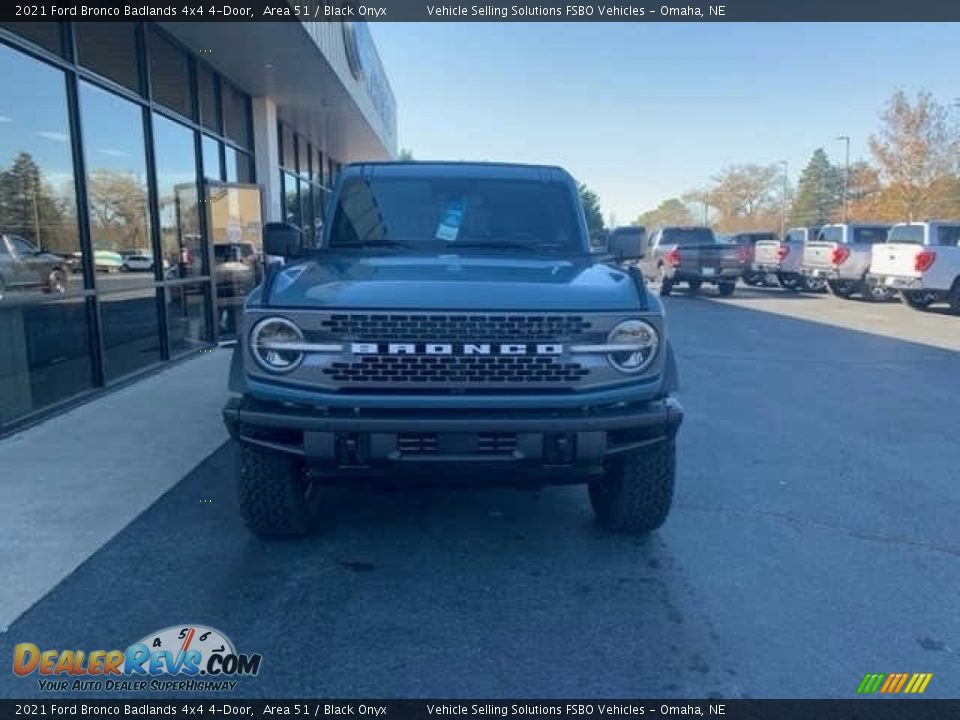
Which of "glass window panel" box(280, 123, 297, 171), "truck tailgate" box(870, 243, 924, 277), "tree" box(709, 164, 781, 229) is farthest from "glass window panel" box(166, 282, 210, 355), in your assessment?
"tree" box(709, 164, 781, 229)

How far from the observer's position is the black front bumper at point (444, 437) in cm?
302

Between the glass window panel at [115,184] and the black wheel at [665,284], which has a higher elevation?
the glass window panel at [115,184]

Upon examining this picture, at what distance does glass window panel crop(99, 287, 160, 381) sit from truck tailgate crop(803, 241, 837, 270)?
57.0 feet

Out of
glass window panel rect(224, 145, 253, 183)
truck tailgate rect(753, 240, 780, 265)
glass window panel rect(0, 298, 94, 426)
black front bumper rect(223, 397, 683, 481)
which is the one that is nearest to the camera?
black front bumper rect(223, 397, 683, 481)

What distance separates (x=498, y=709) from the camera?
2477 mm

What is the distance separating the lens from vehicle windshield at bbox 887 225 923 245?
16.1 m

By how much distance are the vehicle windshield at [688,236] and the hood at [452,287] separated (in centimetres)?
1883

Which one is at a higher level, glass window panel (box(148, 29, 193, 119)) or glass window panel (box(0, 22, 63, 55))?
glass window panel (box(148, 29, 193, 119))

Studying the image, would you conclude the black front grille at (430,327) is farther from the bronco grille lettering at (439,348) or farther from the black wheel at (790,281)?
the black wheel at (790,281)

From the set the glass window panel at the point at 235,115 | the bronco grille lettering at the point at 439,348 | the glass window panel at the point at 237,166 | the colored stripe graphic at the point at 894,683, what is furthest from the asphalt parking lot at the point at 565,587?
the glass window panel at the point at 235,115

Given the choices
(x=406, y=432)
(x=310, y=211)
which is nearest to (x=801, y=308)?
(x=310, y=211)

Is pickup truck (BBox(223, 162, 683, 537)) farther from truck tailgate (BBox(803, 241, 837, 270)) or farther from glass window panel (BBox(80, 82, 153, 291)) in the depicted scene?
truck tailgate (BBox(803, 241, 837, 270))

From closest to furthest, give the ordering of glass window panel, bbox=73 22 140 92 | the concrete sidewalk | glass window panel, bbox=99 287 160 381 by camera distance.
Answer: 1. the concrete sidewalk
2. glass window panel, bbox=73 22 140 92
3. glass window panel, bbox=99 287 160 381

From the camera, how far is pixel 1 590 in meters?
3.26
